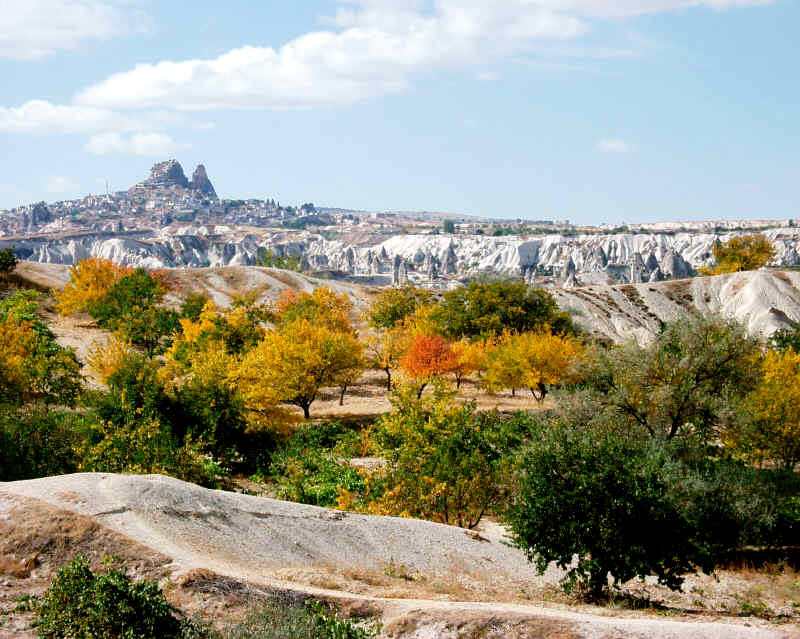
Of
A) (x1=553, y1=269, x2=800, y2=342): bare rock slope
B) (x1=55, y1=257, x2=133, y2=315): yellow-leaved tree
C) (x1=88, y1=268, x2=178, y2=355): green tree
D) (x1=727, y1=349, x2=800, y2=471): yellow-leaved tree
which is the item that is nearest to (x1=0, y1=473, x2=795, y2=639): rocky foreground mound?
(x1=727, y1=349, x2=800, y2=471): yellow-leaved tree

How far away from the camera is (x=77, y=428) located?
2988cm

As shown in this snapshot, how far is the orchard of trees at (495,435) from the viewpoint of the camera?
19.2 metres

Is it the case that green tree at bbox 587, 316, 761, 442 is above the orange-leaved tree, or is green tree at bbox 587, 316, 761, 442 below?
above

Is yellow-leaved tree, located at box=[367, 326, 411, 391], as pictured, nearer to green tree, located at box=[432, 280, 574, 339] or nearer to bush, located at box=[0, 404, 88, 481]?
green tree, located at box=[432, 280, 574, 339]

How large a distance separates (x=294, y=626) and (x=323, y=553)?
6252 millimetres

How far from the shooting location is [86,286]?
78688 mm

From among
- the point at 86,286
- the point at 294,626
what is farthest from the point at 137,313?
the point at 294,626

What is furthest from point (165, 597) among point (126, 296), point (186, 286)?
point (186, 286)

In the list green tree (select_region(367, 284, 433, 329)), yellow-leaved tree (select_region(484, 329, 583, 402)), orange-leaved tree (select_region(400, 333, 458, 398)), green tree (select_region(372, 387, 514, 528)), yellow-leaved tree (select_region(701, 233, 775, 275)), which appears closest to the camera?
green tree (select_region(372, 387, 514, 528))

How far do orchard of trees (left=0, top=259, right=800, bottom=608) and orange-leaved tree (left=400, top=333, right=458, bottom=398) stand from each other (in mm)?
133

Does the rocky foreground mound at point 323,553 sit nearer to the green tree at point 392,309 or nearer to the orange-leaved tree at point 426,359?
the orange-leaved tree at point 426,359

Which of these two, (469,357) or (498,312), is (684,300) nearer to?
(498,312)

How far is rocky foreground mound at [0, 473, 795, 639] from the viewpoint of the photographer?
13.9 m

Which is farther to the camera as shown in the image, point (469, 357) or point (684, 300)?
point (684, 300)
